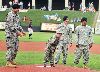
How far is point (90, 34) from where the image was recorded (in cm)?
1984

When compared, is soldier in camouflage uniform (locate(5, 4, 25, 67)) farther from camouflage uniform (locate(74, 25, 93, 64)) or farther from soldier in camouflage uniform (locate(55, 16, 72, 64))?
camouflage uniform (locate(74, 25, 93, 64))

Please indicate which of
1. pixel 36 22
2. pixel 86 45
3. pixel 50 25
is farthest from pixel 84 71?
pixel 36 22

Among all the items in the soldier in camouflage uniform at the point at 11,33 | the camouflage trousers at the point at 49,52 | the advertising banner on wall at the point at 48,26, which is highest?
the soldier in camouflage uniform at the point at 11,33

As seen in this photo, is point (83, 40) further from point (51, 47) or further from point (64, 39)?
point (51, 47)

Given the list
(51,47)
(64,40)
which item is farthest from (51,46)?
(64,40)

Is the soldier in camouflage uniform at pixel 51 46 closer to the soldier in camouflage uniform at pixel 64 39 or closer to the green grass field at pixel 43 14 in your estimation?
the soldier in camouflage uniform at pixel 64 39

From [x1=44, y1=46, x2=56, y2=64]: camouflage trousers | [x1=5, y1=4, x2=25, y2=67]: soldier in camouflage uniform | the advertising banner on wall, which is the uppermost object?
[x1=5, y1=4, x2=25, y2=67]: soldier in camouflage uniform

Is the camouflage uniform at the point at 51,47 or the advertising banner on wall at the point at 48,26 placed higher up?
the camouflage uniform at the point at 51,47

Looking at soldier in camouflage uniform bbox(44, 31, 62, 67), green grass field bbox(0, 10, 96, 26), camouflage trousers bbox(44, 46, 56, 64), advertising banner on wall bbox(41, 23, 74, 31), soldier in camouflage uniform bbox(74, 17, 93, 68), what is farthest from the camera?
green grass field bbox(0, 10, 96, 26)

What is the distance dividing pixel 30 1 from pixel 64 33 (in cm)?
6879

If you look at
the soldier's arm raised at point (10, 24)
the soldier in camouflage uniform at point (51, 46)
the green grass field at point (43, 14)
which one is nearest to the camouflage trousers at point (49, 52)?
the soldier in camouflage uniform at point (51, 46)

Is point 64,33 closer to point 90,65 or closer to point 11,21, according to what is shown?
point 90,65

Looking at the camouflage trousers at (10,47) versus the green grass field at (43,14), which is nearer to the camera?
the camouflage trousers at (10,47)

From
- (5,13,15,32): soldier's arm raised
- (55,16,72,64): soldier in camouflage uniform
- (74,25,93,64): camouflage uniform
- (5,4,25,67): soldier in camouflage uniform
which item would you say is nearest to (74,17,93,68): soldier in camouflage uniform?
(74,25,93,64): camouflage uniform
